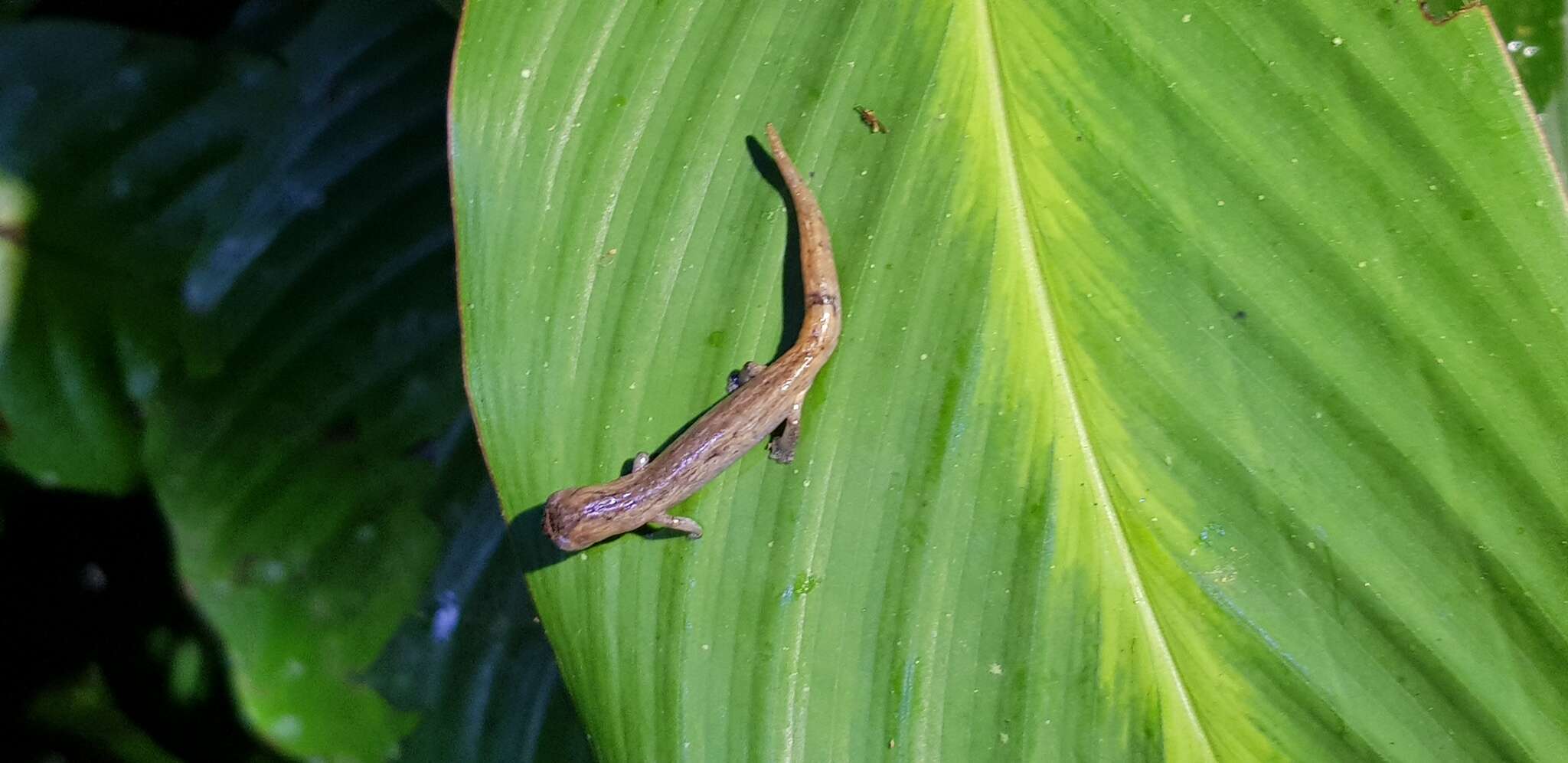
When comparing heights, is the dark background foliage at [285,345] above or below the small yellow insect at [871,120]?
below

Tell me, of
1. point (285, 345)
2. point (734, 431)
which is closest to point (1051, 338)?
point (734, 431)

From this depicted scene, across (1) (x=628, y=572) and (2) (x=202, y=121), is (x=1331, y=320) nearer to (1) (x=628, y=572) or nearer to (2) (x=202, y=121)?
(1) (x=628, y=572)

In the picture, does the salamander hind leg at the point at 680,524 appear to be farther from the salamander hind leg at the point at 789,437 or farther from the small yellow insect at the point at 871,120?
the small yellow insect at the point at 871,120

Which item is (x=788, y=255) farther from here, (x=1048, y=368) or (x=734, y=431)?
(x=1048, y=368)

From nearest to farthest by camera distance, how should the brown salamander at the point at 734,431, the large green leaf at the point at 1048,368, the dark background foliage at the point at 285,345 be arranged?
the large green leaf at the point at 1048,368 < the brown salamander at the point at 734,431 < the dark background foliage at the point at 285,345

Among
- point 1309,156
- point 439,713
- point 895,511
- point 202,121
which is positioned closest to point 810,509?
point 895,511

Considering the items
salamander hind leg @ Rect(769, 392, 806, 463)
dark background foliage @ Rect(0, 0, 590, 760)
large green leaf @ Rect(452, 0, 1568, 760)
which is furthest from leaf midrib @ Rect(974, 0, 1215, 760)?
dark background foliage @ Rect(0, 0, 590, 760)

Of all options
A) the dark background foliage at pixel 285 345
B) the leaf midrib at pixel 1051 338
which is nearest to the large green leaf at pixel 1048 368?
the leaf midrib at pixel 1051 338
